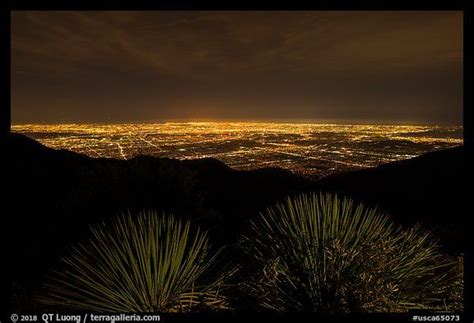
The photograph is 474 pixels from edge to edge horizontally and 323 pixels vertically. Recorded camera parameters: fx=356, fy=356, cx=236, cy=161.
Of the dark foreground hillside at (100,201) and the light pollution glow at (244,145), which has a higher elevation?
the light pollution glow at (244,145)

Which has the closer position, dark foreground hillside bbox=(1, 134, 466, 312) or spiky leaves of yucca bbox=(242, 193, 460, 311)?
spiky leaves of yucca bbox=(242, 193, 460, 311)

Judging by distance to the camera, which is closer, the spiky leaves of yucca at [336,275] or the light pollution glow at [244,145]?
the spiky leaves of yucca at [336,275]

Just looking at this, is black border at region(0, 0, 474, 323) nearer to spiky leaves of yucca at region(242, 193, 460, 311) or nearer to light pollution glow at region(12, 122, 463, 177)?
spiky leaves of yucca at region(242, 193, 460, 311)

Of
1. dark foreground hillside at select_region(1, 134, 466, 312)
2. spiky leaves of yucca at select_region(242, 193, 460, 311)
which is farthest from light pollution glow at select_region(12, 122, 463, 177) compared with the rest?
spiky leaves of yucca at select_region(242, 193, 460, 311)

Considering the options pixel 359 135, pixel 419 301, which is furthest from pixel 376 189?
pixel 419 301

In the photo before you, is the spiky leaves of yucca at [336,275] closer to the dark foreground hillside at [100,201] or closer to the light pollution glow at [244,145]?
the dark foreground hillside at [100,201]
